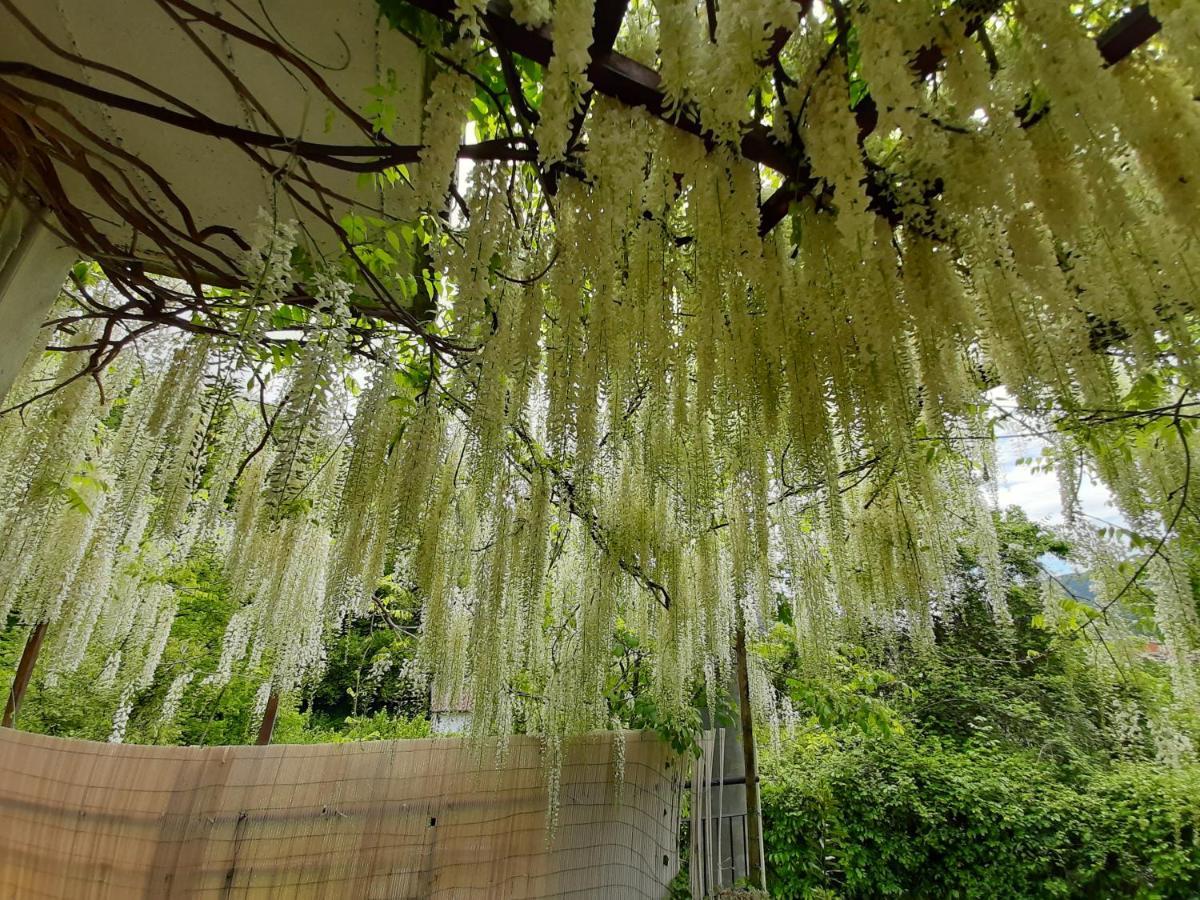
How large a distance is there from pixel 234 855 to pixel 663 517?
2.40 metres

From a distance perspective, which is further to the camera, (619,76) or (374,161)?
(374,161)

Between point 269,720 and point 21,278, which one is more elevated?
point 21,278

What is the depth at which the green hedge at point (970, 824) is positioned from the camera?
14.4 feet

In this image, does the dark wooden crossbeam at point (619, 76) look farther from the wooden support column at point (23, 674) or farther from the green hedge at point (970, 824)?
the green hedge at point (970, 824)

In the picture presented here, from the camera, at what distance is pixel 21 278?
1418 millimetres

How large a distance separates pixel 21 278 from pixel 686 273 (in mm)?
1785

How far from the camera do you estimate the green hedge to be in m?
4.38

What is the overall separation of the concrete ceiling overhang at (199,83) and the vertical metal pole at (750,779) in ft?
10.2

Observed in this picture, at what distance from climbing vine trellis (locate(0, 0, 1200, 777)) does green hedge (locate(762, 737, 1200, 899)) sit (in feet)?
10.3

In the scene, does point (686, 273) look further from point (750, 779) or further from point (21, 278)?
point (750, 779)

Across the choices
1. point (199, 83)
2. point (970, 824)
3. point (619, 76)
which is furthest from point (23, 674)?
point (970, 824)

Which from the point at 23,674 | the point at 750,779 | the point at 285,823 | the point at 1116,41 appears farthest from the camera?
the point at 750,779

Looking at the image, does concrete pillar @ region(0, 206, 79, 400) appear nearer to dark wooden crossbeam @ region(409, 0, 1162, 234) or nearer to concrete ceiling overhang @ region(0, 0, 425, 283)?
concrete ceiling overhang @ region(0, 0, 425, 283)

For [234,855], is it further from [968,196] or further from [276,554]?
→ [968,196]
